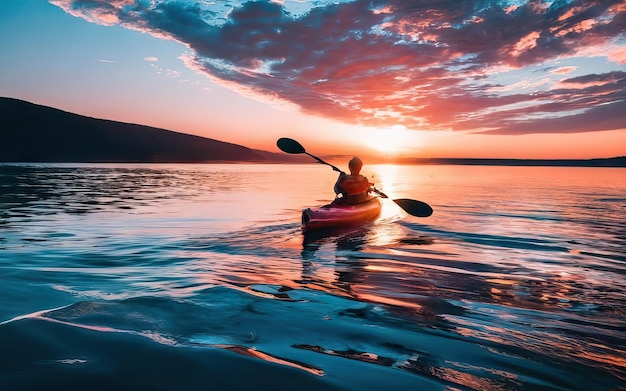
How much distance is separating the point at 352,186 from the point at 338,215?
155cm

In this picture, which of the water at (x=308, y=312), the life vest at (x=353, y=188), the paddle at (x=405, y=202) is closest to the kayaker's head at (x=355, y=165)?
the life vest at (x=353, y=188)

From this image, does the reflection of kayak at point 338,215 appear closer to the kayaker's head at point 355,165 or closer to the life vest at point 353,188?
the life vest at point 353,188

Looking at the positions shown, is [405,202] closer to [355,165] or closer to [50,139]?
[355,165]

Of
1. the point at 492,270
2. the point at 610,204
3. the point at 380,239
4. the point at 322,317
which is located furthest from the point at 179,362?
the point at 610,204

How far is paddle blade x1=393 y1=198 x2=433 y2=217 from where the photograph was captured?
610 inches

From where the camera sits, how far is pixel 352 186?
48.9 feet

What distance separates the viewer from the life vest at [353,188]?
48.5ft

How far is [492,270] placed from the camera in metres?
8.65

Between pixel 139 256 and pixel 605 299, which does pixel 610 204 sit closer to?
pixel 605 299

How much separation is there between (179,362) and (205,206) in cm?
1836

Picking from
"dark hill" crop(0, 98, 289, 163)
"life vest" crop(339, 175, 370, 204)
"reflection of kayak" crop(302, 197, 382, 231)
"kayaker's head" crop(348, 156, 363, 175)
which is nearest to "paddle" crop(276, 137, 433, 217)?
"kayaker's head" crop(348, 156, 363, 175)

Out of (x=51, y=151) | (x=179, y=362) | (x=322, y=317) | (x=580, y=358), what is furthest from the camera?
(x=51, y=151)

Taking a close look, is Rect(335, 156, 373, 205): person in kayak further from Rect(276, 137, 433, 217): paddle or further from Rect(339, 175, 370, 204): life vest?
Rect(276, 137, 433, 217): paddle

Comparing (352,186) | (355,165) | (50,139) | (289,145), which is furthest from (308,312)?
(50,139)
